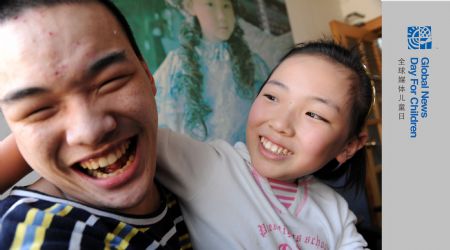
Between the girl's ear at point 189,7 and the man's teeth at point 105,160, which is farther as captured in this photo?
the girl's ear at point 189,7

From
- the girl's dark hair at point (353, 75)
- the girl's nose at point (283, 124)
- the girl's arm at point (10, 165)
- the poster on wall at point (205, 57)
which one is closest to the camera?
the girl's arm at point (10, 165)

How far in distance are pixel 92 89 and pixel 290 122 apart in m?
0.50

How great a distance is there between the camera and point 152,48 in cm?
142

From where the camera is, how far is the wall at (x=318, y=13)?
243cm

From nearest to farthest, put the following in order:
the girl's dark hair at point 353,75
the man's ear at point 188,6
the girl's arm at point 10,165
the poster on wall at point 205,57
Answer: the girl's arm at point 10,165 → the girl's dark hair at point 353,75 → the poster on wall at point 205,57 → the man's ear at point 188,6

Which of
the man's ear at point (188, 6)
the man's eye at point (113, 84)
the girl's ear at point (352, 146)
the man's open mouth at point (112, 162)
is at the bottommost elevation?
the girl's ear at point (352, 146)

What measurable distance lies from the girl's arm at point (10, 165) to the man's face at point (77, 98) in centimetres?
11

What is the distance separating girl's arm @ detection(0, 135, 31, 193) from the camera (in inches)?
21.6
